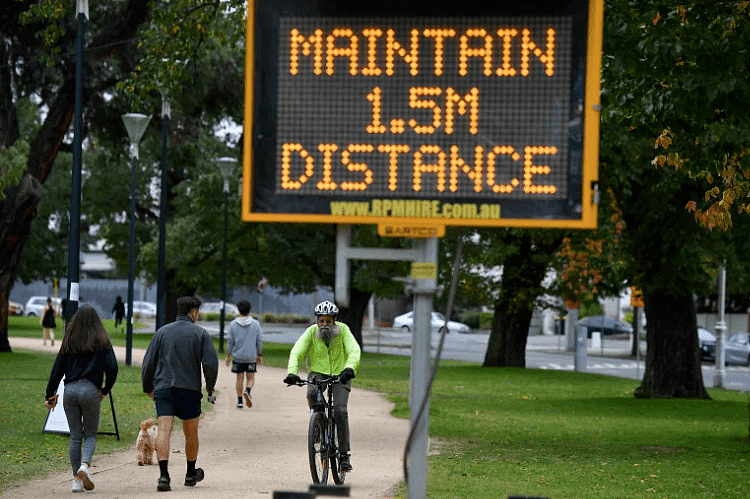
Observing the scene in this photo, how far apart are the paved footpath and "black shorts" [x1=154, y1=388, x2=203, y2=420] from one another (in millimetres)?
668

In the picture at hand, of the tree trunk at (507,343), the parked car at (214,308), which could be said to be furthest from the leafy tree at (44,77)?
the parked car at (214,308)

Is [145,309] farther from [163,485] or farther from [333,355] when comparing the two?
[163,485]

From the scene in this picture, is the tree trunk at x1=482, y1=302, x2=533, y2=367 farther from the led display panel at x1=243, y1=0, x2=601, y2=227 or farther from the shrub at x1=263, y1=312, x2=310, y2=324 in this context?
the shrub at x1=263, y1=312, x2=310, y2=324

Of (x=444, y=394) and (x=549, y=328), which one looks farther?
(x=549, y=328)

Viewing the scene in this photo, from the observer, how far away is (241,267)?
47250 millimetres

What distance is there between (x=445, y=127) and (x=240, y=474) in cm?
664

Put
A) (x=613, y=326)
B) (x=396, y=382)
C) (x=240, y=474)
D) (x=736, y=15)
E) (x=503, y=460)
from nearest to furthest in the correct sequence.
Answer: (x=240, y=474) < (x=736, y=15) < (x=503, y=460) < (x=396, y=382) < (x=613, y=326)

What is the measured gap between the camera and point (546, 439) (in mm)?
17219

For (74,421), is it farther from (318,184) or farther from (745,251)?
(745,251)

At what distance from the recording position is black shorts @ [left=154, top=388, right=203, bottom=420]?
1104cm

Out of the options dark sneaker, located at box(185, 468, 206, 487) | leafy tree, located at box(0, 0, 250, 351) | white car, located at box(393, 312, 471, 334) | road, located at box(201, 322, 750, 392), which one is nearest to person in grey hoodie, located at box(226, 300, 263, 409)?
leafy tree, located at box(0, 0, 250, 351)

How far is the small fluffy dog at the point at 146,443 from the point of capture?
40.9 ft

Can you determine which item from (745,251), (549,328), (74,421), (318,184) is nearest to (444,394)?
(745,251)

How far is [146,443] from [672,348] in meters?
15.3
